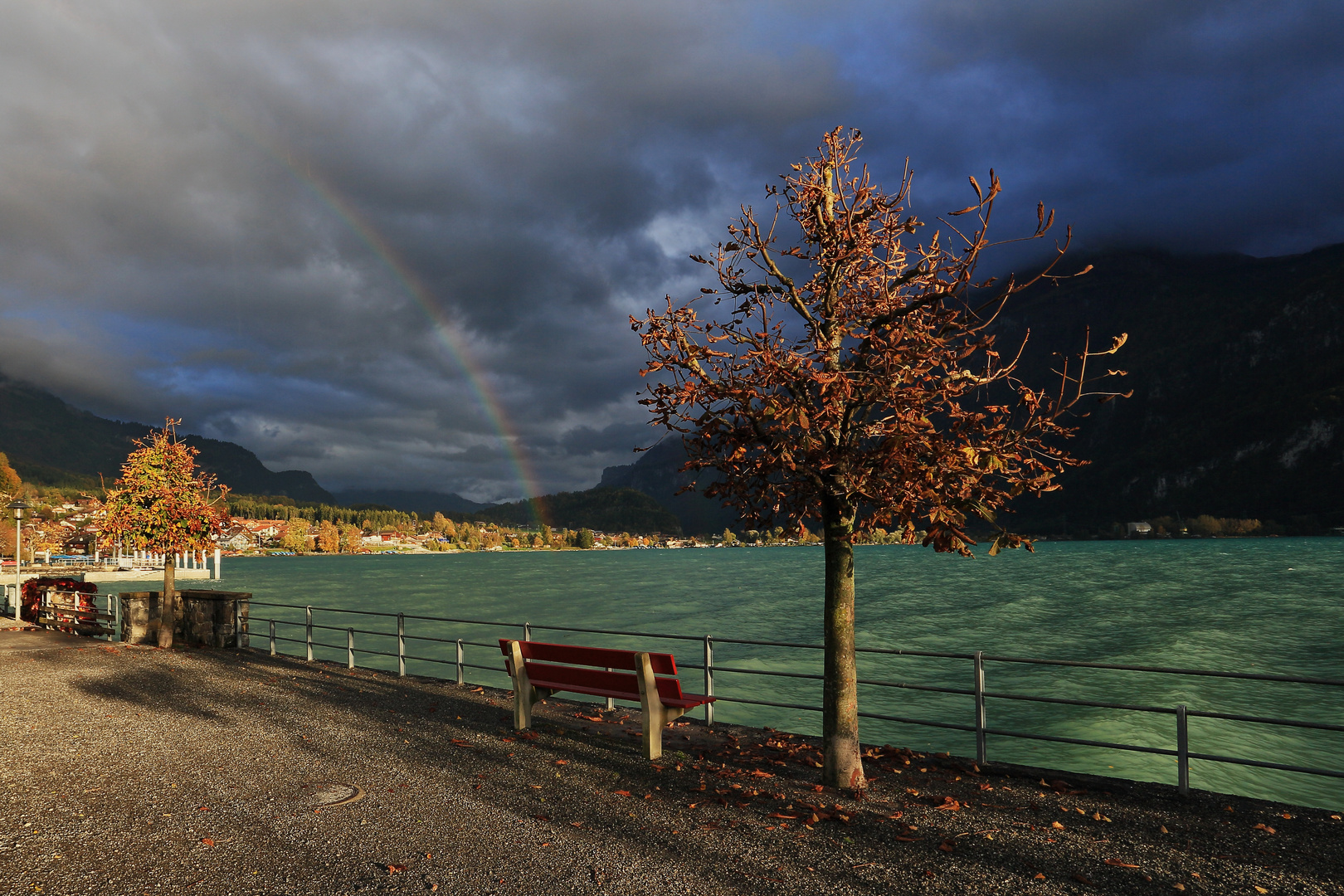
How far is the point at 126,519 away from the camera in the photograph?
1620 centimetres

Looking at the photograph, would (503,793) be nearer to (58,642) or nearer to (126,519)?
(126,519)

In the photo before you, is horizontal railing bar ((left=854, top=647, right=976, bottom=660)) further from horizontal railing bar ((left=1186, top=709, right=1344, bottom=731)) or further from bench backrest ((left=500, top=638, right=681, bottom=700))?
bench backrest ((left=500, top=638, right=681, bottom=700))

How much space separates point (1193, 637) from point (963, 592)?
95.0 ft

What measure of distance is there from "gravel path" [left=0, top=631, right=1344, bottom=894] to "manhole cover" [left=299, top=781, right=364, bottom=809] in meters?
0.03

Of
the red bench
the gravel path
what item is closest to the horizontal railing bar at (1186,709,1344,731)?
the gravel path

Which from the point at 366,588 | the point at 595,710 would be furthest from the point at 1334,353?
the point at 595,710

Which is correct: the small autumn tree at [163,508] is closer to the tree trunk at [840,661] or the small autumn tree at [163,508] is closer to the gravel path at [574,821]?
the gravel path at [574,821]

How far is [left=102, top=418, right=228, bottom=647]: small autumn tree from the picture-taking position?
16234mm

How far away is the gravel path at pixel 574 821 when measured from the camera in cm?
479

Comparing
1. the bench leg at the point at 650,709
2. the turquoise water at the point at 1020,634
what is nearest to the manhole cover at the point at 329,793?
the bench leg at the point at 650,709

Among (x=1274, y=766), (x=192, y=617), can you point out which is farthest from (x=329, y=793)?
(x=192, y=617)

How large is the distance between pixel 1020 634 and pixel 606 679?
4566 cm

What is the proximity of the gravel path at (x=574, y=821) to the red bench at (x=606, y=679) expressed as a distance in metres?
0.39

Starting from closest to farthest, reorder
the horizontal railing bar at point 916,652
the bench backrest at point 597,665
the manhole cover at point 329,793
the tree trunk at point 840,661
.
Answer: the manhole cover at point 329,793, the tree trunk at point 840,661, the horizontal railing bar at point 916,652, the bench backrest at point 597,665
